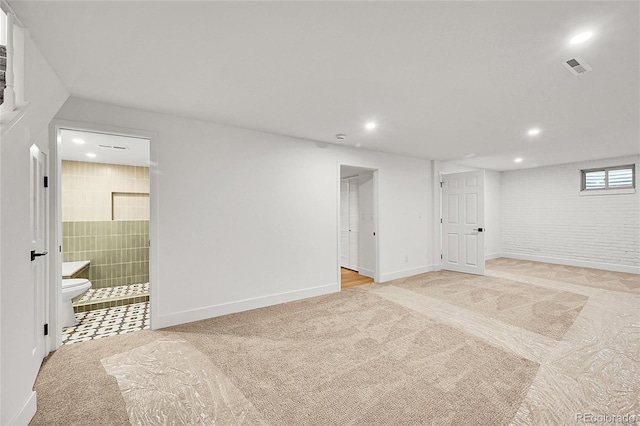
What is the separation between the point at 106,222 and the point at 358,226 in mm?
4675

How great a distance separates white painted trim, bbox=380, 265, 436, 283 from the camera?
201 inches

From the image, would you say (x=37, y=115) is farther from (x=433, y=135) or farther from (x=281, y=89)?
(x=433, y=135)

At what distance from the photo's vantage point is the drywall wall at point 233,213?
309 centimetres

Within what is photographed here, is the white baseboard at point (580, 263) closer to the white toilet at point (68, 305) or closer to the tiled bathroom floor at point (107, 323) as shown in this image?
the tiled bathroom floor at point (107, 323)

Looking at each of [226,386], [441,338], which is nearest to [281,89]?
[226,386]

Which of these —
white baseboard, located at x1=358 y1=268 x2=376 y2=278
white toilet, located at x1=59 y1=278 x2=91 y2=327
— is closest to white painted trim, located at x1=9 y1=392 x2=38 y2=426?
white toilet, located at x1=59 y1=278 x2=91 y2=327

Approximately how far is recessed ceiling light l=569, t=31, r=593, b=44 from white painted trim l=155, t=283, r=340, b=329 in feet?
12.2

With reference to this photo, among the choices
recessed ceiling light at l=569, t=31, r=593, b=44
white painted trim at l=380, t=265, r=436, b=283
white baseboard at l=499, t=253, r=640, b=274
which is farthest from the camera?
white baseboard at l=499, t=253, r=640, b=274

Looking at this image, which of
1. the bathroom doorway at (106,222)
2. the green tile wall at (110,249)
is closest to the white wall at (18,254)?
the bathroom doorway at (106,222)

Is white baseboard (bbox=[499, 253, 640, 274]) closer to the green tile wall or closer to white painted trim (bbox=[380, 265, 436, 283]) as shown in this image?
white painted trim (bbox=[380, 265, 436, 283])

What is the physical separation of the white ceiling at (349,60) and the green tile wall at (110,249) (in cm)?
310

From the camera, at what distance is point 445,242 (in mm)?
6082

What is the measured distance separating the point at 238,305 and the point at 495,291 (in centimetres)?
390

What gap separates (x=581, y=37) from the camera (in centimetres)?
176
